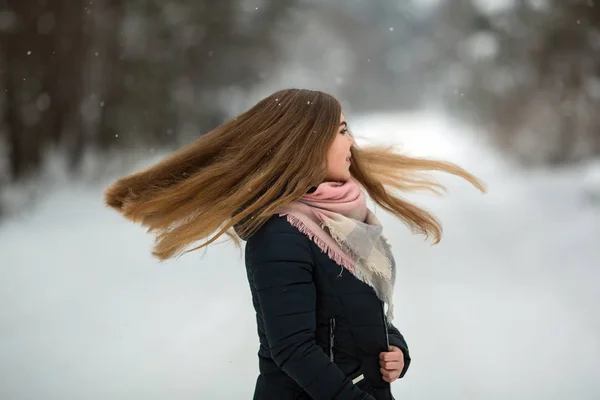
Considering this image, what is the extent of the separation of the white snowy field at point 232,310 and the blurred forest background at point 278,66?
1.30 meters

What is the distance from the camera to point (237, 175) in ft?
4.09

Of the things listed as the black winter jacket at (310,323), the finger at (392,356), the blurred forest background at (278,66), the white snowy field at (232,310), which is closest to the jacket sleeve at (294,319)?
the black winter jacket at (310,323)

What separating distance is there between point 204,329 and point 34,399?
2.86 ft

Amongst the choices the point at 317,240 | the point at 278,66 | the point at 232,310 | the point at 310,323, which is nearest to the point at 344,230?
the point at 317,240

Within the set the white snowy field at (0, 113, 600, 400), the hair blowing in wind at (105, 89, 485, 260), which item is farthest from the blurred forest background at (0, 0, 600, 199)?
the hair blowing in wind at (105, 89, 485, 260)

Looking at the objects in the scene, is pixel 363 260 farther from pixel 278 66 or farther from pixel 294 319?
pixel 278 66

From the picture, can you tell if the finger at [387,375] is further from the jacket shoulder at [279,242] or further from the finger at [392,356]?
the jacket shoulder at [279,242]

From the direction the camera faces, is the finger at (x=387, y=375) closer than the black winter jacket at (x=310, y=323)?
No

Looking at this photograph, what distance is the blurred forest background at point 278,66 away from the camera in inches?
254

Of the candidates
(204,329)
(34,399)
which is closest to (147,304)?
(204,329)

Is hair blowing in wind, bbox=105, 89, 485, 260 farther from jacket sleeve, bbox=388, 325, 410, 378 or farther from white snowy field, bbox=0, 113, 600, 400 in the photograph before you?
white snowy field, bbox=0, 113, 600, 400

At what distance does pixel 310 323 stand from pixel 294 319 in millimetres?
31

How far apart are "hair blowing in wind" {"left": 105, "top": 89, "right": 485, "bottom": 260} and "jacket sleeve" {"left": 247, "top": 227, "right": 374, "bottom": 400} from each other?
8cm

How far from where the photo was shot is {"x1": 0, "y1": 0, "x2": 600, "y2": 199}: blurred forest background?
21.2ft
